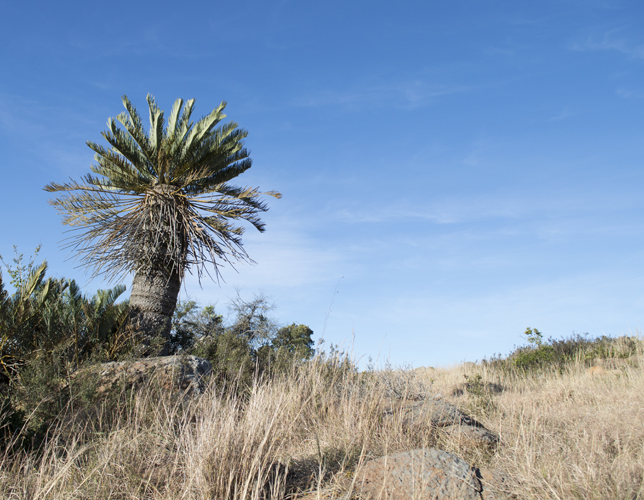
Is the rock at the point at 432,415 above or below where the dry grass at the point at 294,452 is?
above

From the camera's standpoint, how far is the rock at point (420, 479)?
9.96ft

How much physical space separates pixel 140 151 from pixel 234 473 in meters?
9.76

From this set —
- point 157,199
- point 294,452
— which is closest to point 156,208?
point 157,199

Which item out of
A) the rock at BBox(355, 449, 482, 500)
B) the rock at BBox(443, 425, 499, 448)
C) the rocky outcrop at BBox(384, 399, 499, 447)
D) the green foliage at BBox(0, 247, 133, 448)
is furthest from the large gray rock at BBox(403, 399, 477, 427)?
the green foliage at BBox(0, 247, 133, 448)

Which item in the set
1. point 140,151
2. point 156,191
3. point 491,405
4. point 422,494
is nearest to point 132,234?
point 156,191

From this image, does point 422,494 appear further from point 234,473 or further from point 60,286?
point 60,286

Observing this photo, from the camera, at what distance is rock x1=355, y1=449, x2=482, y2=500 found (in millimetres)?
3035

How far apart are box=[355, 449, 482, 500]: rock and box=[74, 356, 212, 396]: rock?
3.80m

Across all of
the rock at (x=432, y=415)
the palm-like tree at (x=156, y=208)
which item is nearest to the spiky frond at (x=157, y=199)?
the palm-like tree at (x=156, y=208)

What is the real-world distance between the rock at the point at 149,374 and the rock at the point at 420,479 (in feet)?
12.5

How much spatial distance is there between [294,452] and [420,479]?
175cm

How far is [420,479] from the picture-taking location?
10.1 feet

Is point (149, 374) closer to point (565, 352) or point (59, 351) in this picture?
point (59, 351)

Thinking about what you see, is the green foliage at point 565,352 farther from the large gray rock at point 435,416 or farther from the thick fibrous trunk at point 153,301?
the thick fibrous trunk at point 153,301
